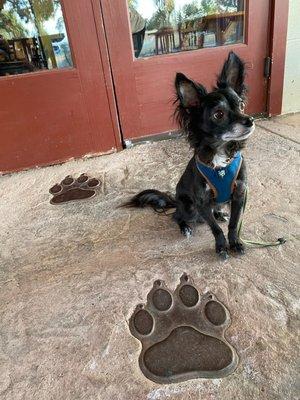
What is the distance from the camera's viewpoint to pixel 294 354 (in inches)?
46.8

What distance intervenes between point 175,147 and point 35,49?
1418 mm

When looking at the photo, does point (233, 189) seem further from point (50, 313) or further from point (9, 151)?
point (9, 151)

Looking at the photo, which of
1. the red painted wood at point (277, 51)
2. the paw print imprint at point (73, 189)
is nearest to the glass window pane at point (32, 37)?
the paw print imprint at point (73, 189)

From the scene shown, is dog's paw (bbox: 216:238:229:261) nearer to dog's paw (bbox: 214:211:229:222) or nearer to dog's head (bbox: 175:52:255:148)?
dog's paw (bbox: 214:211:229:222)

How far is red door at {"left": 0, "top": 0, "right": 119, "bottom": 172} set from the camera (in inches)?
102

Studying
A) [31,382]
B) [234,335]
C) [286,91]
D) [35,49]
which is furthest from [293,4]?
[31,382]

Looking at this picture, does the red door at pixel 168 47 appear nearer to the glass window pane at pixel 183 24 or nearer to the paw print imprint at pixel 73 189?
the glass window pane at pixel 183 24

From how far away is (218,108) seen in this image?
1.46 metres

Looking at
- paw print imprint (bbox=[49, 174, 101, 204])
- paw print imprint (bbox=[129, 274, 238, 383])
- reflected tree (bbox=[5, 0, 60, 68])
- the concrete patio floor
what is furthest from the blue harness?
reflected tree (bbox=[5, 0, 60, 68])

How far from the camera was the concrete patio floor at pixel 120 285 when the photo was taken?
3.85ft

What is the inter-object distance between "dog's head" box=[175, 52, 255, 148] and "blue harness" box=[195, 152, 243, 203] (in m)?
0.12

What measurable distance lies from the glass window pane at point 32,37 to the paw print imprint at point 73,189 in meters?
0.95

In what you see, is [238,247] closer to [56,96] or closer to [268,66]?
[56,96]

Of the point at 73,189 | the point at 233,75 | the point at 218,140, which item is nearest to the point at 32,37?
the point at 73,189
